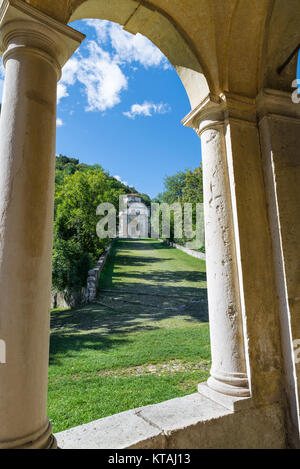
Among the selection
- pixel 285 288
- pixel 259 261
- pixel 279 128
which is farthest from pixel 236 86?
pixel 285 288

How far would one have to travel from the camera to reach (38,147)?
2.26m

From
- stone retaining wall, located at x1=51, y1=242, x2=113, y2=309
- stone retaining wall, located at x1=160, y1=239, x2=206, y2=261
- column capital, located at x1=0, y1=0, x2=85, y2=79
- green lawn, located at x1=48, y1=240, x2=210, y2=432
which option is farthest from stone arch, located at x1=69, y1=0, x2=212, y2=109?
stone retaining wall, located at x1=160, y1=239, x2=206, y2=261

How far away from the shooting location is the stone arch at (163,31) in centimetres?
335

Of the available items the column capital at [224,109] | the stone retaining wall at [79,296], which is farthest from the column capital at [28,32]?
the stone retaining wall at [79,296]

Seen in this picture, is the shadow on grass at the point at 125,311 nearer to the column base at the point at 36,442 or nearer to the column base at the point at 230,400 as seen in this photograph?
the column base at the point at 230,400

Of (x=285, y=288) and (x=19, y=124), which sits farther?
(x=285, y=288)

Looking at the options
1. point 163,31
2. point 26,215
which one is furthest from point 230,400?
point 163,31

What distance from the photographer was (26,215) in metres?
2.11

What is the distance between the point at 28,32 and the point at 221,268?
114 inches

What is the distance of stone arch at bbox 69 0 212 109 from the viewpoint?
3.35m

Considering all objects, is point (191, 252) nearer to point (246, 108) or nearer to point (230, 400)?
point (246, 108)

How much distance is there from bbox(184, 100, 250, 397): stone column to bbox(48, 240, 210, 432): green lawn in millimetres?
2717

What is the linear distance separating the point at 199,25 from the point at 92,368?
23.6 feet

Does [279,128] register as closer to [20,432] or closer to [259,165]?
[259,165]
